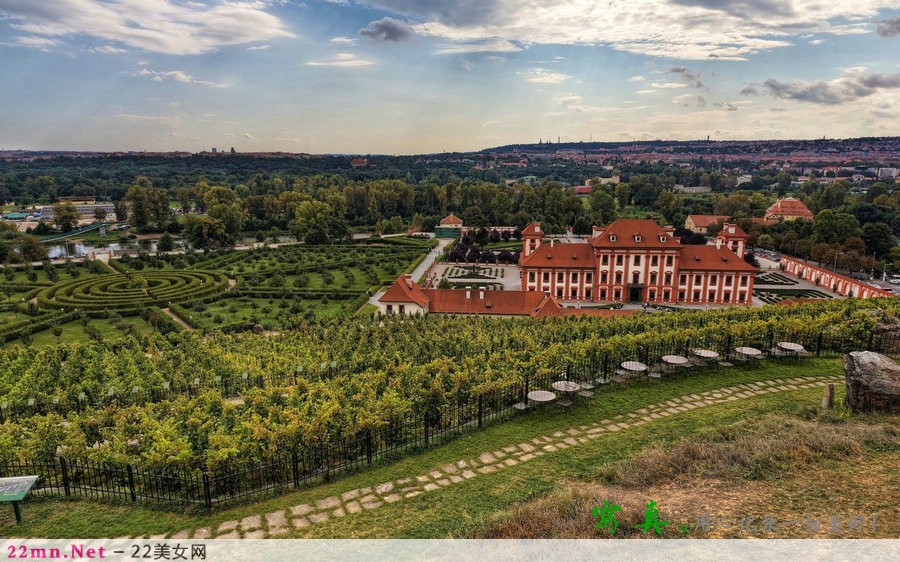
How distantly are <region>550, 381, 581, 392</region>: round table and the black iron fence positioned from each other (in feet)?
2.09

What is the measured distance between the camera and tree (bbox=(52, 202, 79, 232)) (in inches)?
3186

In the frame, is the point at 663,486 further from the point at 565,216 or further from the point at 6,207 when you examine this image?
the point at 6,207

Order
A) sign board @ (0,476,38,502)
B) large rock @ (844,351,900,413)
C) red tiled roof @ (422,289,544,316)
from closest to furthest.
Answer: sign board @ (0,476,38,502)
large rock @ (844,351,900,413)
red tiled roof @ (422,289,544,316)

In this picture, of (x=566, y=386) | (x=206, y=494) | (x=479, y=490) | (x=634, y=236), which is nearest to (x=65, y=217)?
(x=634, y=236)

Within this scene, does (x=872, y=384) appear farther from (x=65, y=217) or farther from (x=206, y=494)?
(x=65, y=217)

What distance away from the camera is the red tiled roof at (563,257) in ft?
159

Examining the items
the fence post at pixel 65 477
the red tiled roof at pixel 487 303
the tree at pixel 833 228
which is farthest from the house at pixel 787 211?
the fence post at pixel 65 477

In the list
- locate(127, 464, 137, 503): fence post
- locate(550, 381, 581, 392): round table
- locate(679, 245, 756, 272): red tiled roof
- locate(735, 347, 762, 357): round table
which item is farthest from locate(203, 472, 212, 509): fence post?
locate(679, 245, 756, 272): red tiled roof

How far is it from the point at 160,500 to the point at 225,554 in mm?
3386

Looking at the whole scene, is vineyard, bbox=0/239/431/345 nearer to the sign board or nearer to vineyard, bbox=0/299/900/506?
vineyard, bbox=0/299/900/506

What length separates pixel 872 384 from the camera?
14.8 meters

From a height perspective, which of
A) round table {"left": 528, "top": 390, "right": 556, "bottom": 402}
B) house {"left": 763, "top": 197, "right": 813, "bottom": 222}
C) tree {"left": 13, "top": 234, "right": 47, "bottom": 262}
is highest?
house {"left": 763, "top": 197, "right": 813, "bottom": 222}

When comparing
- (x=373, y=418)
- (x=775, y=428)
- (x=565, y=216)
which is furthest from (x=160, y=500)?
(x=565, y=216)

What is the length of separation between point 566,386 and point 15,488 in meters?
13.8
